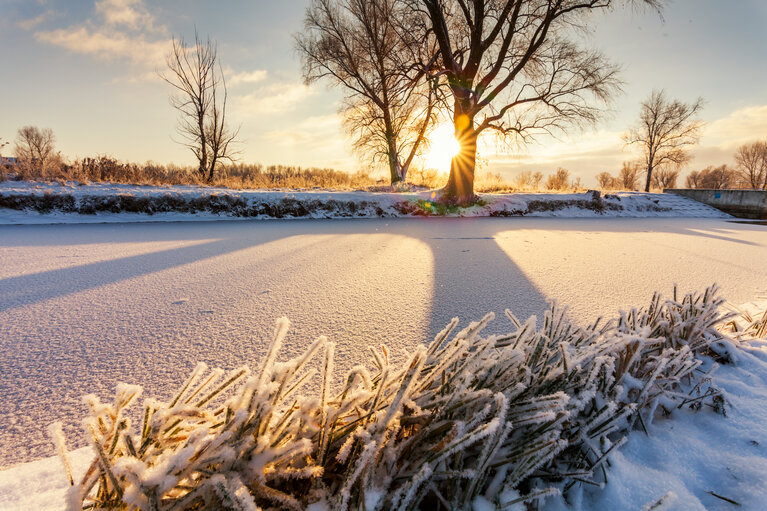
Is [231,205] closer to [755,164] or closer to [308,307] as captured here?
[308,307]

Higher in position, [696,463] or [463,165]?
[463,165]

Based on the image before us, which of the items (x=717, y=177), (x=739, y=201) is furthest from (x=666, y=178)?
(x=739, y=201)

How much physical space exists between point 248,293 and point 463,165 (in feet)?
24.0

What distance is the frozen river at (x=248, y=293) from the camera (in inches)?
44.4

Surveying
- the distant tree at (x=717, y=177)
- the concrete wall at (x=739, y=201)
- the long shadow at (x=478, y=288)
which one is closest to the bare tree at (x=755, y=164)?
the distant tree at (x=717, y=177)

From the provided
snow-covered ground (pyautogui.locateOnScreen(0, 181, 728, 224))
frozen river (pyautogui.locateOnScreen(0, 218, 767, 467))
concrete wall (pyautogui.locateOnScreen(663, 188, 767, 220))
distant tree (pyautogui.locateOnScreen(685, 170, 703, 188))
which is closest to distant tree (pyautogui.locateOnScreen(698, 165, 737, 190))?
distant tree (pyautogui.locateOnScreen(685, 170, 703, 188))

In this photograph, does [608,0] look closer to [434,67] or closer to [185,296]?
[434,67]

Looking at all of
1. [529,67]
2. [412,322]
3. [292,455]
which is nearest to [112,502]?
[292,455]

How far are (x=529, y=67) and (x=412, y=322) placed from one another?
9991 mm

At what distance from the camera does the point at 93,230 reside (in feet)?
15.5

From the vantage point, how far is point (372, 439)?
48cm

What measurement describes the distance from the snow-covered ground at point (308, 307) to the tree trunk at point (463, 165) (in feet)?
14.8

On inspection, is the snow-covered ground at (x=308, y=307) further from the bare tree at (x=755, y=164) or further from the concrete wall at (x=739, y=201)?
the bare tree at (x=755, y=164)

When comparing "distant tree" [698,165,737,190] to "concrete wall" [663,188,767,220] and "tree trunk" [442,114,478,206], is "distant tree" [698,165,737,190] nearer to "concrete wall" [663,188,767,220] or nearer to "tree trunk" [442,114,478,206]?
"concrete wall" [663,188,767,220]
